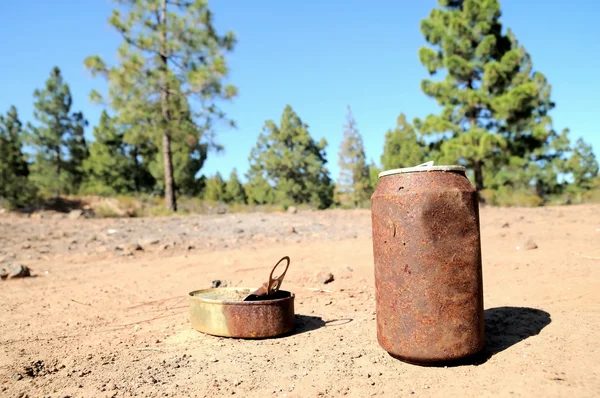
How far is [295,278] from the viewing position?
20.1 ft

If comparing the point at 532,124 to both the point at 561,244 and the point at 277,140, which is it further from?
the point at 277,140

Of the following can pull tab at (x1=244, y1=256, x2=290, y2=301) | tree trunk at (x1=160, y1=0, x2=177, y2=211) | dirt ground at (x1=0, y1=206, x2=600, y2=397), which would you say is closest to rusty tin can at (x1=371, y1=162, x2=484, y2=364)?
dirt ground at (x1=0, y1=206, x2=600, y2=397)

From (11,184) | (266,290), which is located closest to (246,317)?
(266,290)

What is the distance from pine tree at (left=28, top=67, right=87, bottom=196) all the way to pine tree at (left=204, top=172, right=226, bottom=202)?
35.0 ft

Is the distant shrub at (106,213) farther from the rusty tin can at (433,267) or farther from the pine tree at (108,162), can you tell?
the pine tree at (108,162)

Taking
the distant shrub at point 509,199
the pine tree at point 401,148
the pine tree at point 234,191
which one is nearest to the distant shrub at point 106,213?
the distant shrub at point 509,199

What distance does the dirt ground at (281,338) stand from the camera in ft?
8.91

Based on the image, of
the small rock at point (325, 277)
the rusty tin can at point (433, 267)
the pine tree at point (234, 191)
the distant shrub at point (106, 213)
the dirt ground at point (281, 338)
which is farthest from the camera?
the pine tree at point (234, 191)

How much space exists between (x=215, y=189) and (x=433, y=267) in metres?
38.5

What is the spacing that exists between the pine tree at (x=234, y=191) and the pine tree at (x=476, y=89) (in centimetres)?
2359

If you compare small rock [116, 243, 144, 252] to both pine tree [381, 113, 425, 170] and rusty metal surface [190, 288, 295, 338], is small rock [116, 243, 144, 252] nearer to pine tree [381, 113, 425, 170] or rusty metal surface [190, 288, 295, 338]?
rusty metal surface [190, 288, 295, 338]

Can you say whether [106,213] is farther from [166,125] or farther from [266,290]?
[266,290]

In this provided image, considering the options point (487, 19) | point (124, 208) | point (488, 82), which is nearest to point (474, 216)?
point (124, 208)

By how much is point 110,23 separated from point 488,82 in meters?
14.8
